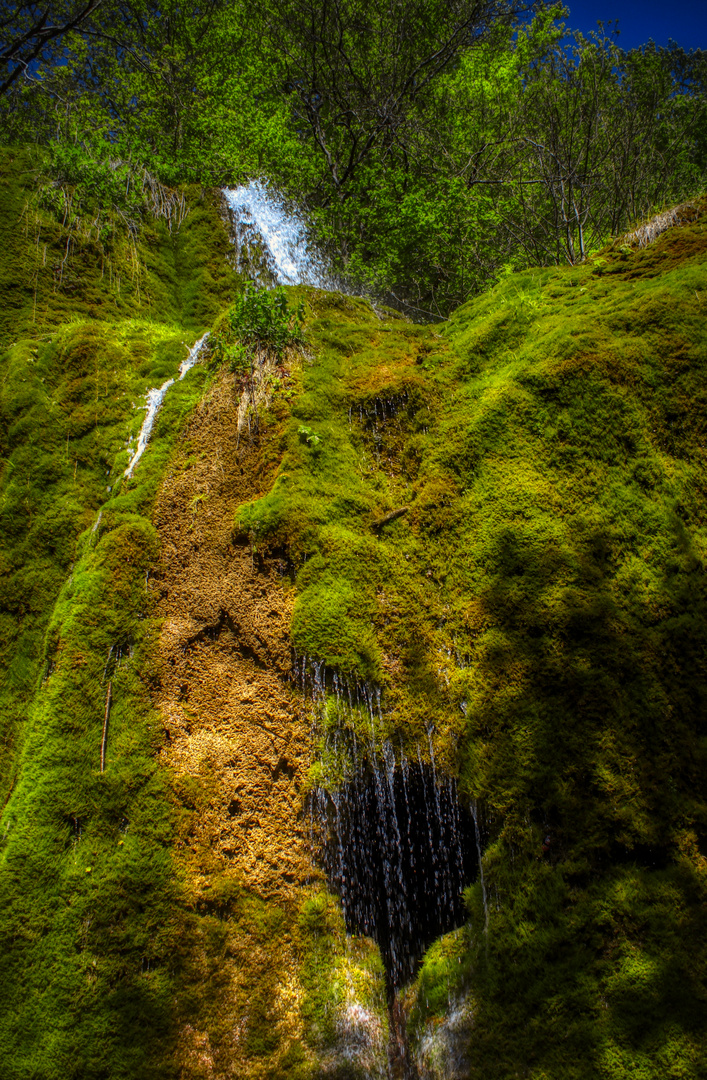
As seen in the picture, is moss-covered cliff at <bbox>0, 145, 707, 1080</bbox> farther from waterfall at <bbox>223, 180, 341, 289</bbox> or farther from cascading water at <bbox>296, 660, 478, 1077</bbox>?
waterfall at <bbox>223, 180, 341, 289</bbox>

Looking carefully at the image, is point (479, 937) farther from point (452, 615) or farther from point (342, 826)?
point (452, 615)

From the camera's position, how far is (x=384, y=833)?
3.84 meters

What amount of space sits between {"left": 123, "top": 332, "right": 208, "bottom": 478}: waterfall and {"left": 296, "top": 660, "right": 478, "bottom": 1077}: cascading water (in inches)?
105

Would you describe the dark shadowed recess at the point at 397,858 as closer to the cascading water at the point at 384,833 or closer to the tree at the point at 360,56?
the cascading water at the point at 384,833

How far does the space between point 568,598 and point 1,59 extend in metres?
7.41

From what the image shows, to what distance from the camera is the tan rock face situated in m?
3.30

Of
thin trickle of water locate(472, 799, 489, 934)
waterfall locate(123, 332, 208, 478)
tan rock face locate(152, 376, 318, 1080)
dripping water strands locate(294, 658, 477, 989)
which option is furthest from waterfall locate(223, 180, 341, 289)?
thin trickle of water locate(472, 799, 489, 934)

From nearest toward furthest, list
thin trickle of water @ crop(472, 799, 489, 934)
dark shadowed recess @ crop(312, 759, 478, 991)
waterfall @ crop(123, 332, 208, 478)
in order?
thin trickle of water @ crop(472, 799, 489, 934) < dark shadowed recess @ crop(312, 759, 478, 991) < waterfall @ crop(123, 332, 208, 478)

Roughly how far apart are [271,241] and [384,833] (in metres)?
10.4

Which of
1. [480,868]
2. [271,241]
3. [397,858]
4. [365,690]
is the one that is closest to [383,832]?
[397,858]

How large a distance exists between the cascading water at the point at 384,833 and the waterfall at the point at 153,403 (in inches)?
105

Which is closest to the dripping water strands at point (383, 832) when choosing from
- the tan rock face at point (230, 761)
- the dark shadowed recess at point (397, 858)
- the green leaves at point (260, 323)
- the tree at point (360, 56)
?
the dark shadowed recess at point (397, 858)

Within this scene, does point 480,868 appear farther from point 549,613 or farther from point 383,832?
point 549,613

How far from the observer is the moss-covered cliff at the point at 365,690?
3047 millimetres
